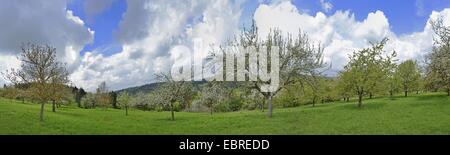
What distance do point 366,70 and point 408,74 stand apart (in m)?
32.8

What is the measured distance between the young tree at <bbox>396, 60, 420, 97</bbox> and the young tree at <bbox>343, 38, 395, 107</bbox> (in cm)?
2690

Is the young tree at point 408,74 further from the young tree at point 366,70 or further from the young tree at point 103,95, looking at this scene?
the young tree at point 103,95

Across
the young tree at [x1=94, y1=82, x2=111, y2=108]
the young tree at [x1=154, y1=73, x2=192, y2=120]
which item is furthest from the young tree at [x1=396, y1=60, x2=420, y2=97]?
the young tree at [x1=94, y1=82, x2=111, y2=108]

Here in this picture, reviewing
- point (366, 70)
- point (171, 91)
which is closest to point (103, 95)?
point (171, 91)

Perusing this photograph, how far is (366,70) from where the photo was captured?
52.2 m

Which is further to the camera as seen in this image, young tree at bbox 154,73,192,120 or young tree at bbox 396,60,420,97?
young tree at bbox 396,60,420,97

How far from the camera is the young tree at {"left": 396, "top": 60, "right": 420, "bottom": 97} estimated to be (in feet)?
256

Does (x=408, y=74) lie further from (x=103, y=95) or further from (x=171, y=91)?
(x=103, y=95)

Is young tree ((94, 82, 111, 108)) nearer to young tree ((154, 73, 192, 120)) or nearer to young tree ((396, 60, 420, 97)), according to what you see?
young tree ((154, 73, 192, 120))

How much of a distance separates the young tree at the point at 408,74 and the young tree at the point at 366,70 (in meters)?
26.9

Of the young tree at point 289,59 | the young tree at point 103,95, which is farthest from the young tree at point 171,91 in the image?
the young tree at point 103,95
